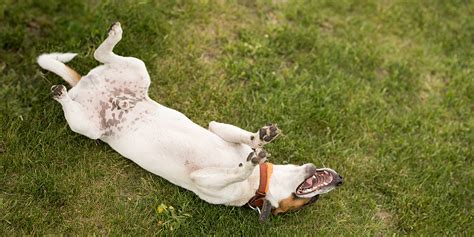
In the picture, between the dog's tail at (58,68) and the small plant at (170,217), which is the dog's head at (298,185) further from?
the dog's tail at (58,68)

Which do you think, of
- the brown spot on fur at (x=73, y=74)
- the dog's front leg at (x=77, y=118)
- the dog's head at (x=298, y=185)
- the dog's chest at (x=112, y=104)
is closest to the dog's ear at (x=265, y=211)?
the dog's head at (x=298, y=185)

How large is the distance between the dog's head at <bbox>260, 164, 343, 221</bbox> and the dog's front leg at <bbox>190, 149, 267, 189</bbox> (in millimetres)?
347

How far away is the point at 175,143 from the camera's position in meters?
4.00

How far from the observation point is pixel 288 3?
5.86 meters

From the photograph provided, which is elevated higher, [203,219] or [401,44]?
[401,44]

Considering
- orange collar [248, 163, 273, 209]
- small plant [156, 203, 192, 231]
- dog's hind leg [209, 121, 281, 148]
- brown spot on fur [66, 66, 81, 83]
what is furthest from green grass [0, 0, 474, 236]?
dog's hind leg [209, 121, 281, 148]

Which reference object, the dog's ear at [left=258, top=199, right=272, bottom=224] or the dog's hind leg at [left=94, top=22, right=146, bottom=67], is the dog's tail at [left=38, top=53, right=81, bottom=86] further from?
the dog's ear at [left=258, top=199, right=272, bottom=224]

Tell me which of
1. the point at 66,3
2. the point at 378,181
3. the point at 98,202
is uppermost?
the point at 66,3

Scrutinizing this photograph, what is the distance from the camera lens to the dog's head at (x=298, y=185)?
13.0 ft

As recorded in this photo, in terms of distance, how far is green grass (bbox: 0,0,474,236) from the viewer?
13.8 feet

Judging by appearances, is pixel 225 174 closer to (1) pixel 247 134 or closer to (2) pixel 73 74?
(1) pixel 247 134

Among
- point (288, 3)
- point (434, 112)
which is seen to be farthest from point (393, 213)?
point (288, 3)

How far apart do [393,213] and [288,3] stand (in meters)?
2.53

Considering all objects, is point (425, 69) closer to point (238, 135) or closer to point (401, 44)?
point (401, 44)
